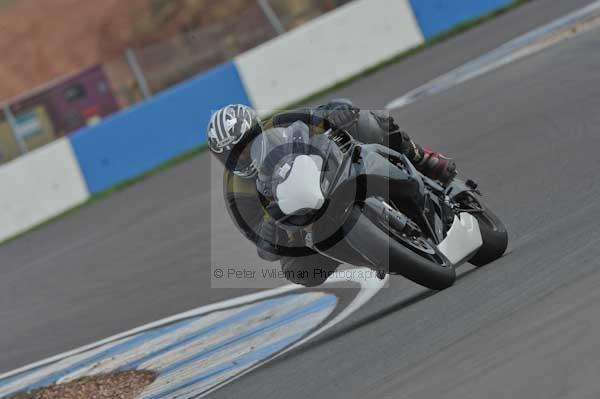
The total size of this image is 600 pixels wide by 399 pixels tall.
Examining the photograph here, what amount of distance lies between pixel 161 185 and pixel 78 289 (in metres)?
3.76

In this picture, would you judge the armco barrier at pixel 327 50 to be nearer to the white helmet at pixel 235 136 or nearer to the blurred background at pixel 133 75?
the blurred background at pixel 133 75

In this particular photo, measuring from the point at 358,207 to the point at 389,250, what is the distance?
1.06ft

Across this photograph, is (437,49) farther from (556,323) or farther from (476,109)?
(556,323)

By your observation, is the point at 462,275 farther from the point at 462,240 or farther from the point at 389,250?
the point at 389,250

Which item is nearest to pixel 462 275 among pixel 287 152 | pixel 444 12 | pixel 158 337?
pixel 287 152

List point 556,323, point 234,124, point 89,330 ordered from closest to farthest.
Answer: point 556,323 < point 234,124 < point 89,330

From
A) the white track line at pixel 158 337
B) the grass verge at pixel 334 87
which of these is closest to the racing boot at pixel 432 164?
the white track line at pixel 158 337

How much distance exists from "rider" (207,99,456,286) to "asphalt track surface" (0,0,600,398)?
538 mm

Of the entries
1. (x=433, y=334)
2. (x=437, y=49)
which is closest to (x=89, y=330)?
(x=433, y=334)

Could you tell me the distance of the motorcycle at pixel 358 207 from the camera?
5.43 m

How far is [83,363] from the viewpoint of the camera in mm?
7941

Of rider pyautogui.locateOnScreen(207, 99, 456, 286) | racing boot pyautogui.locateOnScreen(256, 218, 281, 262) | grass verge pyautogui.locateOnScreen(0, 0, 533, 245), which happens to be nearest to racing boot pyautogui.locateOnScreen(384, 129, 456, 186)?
rider pyautogui.locateOnScreen(207, 99, 456, 286)

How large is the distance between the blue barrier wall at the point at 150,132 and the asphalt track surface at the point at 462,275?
0.82 meters

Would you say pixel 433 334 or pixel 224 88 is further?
pixel 224 88
